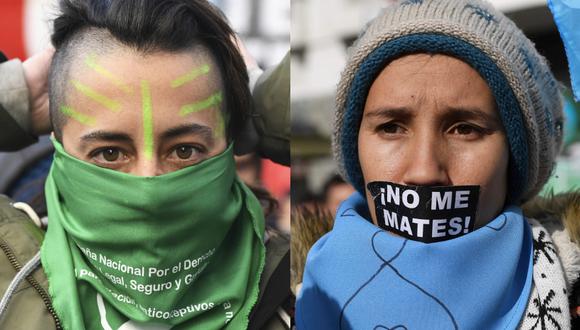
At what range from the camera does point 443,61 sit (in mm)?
1830

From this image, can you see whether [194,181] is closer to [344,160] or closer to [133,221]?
[133,221]

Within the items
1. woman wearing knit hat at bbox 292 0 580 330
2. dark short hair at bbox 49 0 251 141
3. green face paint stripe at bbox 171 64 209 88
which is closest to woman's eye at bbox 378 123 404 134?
woman wearing knit hat at bbox 292 0 580 330

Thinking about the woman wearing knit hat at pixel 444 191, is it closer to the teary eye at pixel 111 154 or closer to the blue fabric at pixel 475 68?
the blue fabric at pixel 475 68

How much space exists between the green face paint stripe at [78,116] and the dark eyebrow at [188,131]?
20 centimetres

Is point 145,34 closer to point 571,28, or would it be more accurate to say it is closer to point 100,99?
point 100,99

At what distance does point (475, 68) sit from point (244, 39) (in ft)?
2.12

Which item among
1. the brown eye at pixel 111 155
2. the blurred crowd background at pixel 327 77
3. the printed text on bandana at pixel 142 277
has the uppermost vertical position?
the brown eye at pixel 111 155

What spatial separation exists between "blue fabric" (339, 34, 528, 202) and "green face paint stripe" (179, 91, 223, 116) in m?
0.38

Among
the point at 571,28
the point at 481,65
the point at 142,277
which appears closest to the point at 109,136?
the point at 142,277

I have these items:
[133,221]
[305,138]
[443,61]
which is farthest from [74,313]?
[305,138]

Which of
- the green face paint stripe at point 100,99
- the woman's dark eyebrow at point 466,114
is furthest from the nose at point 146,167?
the woman's dark eyebrow at point 466,114

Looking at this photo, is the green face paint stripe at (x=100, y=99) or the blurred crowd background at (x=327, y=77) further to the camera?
the blurred crowd background at (x=327, y=77)

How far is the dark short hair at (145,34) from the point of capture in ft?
5.95

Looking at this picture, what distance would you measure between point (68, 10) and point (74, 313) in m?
0.82
